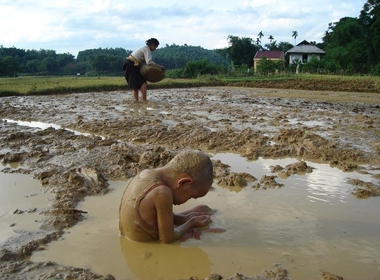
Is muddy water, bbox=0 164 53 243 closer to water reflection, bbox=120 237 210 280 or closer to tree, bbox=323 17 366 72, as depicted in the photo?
water reflection, bbox=120 237 210 280

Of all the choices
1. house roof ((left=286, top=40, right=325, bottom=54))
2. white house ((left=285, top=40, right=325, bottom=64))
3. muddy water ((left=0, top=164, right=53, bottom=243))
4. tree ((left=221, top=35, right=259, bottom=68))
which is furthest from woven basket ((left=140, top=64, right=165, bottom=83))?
house roof ((left=286, top=40, right=325, bottom=54))

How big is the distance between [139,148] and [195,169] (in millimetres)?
2771

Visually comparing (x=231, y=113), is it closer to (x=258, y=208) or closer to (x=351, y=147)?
(x=351, y=147)

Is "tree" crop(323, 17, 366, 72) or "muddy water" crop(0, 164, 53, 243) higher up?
"tree" crop(323, 17, 366, 72)

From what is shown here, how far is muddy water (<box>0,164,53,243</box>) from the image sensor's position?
2.87 meters

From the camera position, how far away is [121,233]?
2729 millimetres

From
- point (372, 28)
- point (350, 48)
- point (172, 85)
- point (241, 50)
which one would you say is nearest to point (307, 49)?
point (241, 50)

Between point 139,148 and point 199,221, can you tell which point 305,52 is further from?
point 199,221

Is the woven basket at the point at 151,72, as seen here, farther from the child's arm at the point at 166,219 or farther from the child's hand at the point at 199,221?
the child's arm at the point at 166,219

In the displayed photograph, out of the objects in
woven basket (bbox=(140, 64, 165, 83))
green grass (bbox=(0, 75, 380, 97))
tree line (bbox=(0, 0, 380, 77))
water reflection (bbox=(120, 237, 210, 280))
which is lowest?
water reflection (bbox=(120, 237, 210, 280))

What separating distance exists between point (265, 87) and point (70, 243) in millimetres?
17710

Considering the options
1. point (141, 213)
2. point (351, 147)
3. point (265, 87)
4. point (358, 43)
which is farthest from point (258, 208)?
point (358, 43)

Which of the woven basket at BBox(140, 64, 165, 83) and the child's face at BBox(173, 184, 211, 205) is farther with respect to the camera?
the woven basket at BBox(140, 64, 165, 83)

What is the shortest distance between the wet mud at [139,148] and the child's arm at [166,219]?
50cm
